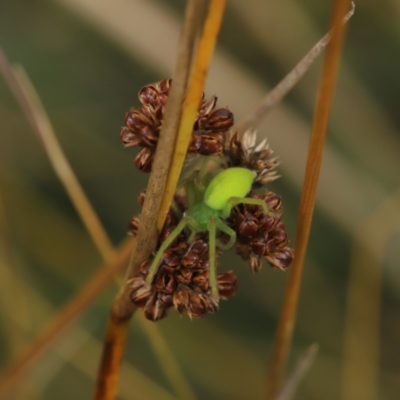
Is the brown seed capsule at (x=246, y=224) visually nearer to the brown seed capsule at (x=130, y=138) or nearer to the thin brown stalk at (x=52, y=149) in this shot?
the brown seed capsule at (x=130, y=138)

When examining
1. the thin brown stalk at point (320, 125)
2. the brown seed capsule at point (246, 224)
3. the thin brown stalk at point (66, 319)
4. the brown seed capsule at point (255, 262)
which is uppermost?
the thin brown stalk at point (320, 125)

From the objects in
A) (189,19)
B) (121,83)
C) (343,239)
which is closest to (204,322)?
(343,239)

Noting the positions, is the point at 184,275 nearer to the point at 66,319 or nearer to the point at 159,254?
the point at 159,254

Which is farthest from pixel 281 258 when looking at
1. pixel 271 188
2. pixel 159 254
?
pixel 271 188

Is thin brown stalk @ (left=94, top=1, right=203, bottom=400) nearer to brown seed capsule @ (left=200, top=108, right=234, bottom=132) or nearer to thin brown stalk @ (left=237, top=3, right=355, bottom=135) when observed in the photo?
brown seed capsule @ (left=200, top=108, right=234, bottom=132)

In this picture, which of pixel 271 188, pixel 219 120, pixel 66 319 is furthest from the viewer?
pixel 271 188

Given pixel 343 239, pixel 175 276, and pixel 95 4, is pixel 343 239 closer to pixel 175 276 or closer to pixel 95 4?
pixel 95 4

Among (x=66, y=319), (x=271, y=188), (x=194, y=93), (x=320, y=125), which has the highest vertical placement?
(x=271, y=188)

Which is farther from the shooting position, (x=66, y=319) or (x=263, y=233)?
(x=66, y=319)

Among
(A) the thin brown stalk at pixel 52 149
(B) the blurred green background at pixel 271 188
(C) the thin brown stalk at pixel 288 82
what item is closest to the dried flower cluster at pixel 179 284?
(C) the thin brown stalk at pixel 288 82


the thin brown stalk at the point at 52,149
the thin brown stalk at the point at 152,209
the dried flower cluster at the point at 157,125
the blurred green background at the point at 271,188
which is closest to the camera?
the thin brown stalk at the point at 152,209
